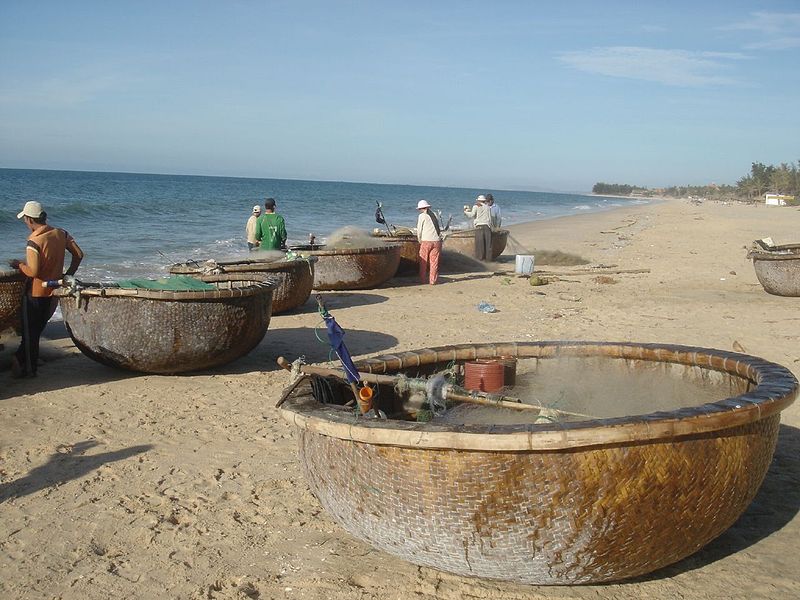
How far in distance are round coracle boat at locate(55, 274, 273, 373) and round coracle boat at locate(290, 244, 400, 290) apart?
517cm

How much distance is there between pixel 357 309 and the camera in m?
10.2

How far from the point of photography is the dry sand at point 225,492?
3.14 metres

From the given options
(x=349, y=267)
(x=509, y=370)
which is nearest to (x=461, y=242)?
(x=349, y=267)

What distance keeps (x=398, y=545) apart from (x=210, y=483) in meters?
1.61

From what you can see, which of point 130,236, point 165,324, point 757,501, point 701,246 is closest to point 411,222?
point 130,236

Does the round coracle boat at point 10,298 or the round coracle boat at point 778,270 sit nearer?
the round coracle boat at point 10,298

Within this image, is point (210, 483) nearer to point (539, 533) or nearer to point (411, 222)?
point (539, 533)

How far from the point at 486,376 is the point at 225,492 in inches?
61.3

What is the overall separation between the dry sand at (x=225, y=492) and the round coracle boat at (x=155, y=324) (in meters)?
0.23

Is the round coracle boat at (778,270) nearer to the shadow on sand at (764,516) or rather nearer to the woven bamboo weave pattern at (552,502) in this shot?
the shadow on sand at (764,516)

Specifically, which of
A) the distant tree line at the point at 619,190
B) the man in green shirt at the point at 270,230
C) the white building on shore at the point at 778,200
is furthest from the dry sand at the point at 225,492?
the distant tree line at the point at 619,190

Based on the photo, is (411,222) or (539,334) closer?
(539,334)

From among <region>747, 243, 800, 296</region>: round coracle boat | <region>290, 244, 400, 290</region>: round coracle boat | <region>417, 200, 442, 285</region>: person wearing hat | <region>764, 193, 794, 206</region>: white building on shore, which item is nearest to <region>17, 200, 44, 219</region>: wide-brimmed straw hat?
<region>290, 244, 400, 290</region>: round coracle boat

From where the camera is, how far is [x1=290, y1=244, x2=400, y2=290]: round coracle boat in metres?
11.6
